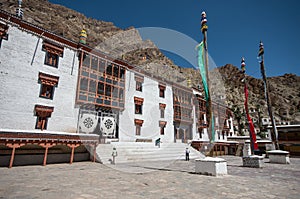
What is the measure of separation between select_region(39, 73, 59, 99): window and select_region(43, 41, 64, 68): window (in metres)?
1.43

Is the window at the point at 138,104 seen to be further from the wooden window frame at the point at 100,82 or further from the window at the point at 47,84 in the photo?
the window at the point at 47,84

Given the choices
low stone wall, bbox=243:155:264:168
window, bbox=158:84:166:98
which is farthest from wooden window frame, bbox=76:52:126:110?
low stone wall, bbox=243:155:264:168

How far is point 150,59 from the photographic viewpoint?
65312mm

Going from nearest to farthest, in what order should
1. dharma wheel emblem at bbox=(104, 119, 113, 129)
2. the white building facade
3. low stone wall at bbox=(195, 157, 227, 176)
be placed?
low stone wall at bbox=(195, 157, 227, 176) → the white building facade → dharma wheel emblem at bbox=(104, 119, 113, 129)

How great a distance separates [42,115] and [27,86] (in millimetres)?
2938

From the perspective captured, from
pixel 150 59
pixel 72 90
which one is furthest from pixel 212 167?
pixel 150 59

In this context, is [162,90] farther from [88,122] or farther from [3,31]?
[3,31]

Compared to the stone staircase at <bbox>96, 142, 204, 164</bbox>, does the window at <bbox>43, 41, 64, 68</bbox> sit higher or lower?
higher

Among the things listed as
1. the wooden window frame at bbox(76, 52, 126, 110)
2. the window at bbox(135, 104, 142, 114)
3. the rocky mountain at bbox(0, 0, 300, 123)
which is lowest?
the window at bbox(135, 104, 142, 114)

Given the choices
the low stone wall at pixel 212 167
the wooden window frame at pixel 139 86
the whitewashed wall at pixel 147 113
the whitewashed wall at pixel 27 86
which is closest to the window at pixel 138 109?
the whitewashed wall at pixel 147 113

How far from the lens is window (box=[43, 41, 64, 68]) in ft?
57.5

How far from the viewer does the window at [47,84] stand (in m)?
16.8

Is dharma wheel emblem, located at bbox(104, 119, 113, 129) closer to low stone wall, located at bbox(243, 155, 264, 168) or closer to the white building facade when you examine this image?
the white building facade

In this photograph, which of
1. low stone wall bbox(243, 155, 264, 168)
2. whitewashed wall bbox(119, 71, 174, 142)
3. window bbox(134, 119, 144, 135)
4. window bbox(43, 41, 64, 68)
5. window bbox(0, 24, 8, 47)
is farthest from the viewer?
window bbox(134, 119, 144, 135)
